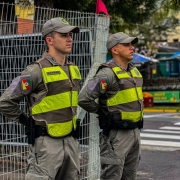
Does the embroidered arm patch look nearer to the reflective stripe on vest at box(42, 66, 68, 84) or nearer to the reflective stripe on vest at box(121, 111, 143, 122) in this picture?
the reflective stripe on vest at box(42, 66, 68, 84)

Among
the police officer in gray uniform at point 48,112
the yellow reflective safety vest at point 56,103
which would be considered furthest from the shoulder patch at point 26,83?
the yellow reflective safety vest at point 56,103

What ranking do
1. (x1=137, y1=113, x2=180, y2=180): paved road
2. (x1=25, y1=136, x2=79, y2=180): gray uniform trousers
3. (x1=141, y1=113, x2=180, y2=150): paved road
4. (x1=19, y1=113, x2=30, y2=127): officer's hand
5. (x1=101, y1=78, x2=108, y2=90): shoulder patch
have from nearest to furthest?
(x1=25, y1=136, x2=79, y2=180): gray uniform trousers < (x1=19, y1=113, x2=30, y2=127): officer's hand < (x1=101, y1=78, x2=108, y2=90): shoulder patch < (x1=137, y1=113, x2=180, y2=180): paved road < (x1=141, y1=113, x2=180, y2=150): paved road

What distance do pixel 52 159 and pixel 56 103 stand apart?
1.49 feet

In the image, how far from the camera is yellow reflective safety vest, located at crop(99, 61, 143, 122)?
162 inches

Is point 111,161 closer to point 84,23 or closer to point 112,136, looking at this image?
point 112,136

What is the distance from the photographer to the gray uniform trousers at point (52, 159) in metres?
3.40

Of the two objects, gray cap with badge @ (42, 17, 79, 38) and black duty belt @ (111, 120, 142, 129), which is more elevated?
gray cap with badge @ (42, 17, 79, 38)

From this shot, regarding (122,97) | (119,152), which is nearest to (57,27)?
(122,97)

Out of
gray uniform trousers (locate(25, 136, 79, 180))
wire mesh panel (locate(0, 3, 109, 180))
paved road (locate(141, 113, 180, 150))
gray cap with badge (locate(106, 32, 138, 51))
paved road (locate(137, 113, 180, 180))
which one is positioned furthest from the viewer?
paved road (locate(141, 113, 180, 150))

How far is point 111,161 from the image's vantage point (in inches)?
162

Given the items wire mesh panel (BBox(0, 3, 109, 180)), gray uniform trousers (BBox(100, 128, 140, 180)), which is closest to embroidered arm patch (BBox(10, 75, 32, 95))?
gray uniform trousers (BBox(100, 128, 140, 180))

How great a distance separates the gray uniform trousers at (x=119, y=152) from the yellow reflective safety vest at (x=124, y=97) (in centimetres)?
17

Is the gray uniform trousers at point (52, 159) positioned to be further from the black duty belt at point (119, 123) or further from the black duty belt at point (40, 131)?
the black duty belt at point (119, 123)

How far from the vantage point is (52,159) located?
134 inches
